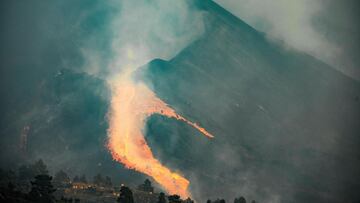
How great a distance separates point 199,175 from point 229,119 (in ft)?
127

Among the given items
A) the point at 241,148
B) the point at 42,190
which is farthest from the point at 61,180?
the point at 241,148

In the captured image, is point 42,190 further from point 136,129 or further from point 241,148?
point 241,148

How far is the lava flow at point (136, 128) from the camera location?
443 feet

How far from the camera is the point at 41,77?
595 ft

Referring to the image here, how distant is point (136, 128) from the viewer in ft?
503

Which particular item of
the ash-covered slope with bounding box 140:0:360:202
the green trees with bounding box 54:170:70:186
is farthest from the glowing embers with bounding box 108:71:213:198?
the green trees with bounding box 54:170:70:186

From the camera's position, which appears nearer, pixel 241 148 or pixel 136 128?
pixel 136 128

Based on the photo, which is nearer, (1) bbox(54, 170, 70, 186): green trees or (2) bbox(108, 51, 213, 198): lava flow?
(1) bbox(54, 170, 70, 186): green trees

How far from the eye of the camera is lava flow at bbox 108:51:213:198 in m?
135

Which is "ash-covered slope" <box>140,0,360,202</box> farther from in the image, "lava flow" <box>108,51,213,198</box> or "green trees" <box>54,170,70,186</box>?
"green trees" <box>54,170,70,186</box>

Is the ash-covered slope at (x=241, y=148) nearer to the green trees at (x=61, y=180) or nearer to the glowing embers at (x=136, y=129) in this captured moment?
the glowing embers at (x=136, y=129)

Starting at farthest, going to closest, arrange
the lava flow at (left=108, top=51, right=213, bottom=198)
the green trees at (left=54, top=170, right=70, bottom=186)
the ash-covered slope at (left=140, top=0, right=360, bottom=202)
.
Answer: the ash-covered slope at (left=140, top=0, right=360, bottom=202), the lava flow at (left=108, top=51, right=213, bottom=198), the green trees at (left=54, top=170, right=70, bottom=186)

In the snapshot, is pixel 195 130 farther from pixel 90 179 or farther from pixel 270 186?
pixel 90 179

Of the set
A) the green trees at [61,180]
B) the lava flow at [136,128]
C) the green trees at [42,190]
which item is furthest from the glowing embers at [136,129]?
the green trees at [42,190]
